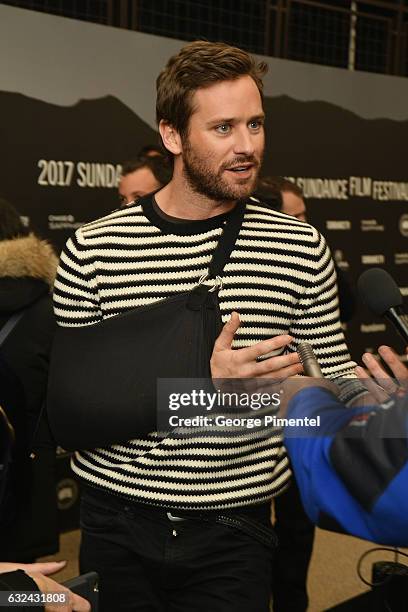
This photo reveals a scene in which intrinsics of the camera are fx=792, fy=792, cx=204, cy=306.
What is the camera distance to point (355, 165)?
A: 522 centimetres

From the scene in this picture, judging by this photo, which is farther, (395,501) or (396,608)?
(396,608)

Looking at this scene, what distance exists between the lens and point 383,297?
1508 mm

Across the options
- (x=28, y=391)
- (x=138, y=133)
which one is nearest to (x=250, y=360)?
(x=28, y=391)

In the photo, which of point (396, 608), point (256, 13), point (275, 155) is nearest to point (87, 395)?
point (396, 608)

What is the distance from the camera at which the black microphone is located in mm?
1412

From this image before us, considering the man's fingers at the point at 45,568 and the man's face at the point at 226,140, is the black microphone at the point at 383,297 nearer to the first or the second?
the man's face at the point at 226,140

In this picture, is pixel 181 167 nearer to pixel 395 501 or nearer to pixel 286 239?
pixel 286 239

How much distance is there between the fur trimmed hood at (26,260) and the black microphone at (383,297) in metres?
0.94

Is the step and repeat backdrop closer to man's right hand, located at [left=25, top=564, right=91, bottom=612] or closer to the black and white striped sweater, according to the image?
the black and white striped sweater

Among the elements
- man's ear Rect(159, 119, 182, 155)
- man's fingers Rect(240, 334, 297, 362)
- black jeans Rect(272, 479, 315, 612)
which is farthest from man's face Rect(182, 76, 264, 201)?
black jeans Rect(272, 479, 315, 612)

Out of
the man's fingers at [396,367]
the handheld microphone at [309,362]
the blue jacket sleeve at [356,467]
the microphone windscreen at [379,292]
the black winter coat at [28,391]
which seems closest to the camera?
the blue jacket sleeve at [356,467]

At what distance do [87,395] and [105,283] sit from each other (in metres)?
0.25

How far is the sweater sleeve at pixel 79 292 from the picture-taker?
1.76 meters

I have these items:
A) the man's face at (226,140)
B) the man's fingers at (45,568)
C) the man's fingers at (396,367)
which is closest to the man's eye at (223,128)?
the man's face at (226,140)
